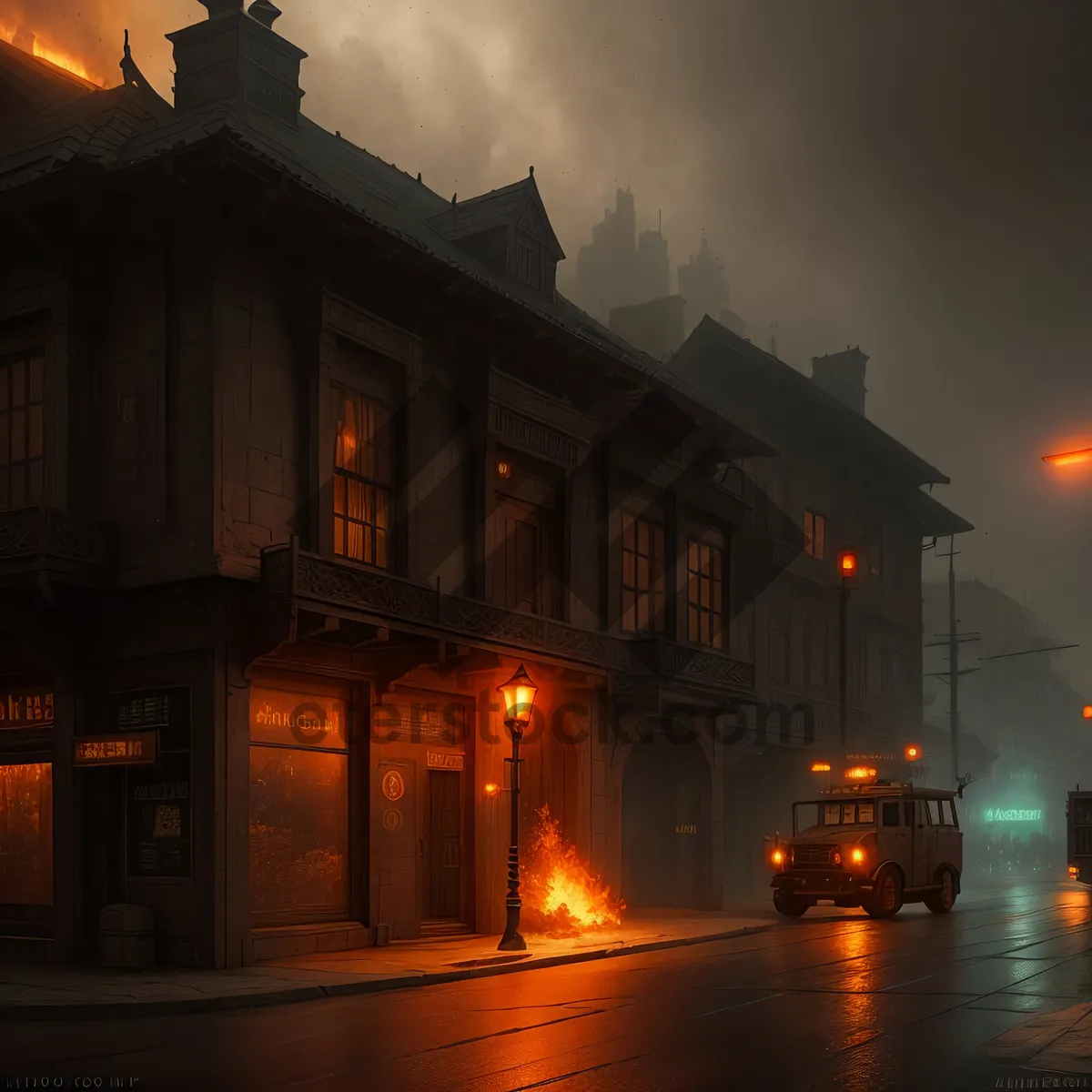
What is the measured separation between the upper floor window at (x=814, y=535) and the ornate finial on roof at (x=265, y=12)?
22.5 m

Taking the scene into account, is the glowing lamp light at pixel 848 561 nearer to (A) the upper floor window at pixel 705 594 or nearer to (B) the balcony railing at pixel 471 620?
(A) the upper floor window at pixel 705 594

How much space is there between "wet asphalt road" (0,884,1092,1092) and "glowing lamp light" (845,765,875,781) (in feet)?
39.5

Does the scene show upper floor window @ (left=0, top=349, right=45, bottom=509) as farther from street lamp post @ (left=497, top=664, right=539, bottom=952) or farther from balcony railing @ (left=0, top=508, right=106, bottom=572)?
street lamp post @ (left=497, top=664, right=539, bottom=952)

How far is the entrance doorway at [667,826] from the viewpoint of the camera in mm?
30750

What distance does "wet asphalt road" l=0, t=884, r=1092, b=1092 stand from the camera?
9.62 meters

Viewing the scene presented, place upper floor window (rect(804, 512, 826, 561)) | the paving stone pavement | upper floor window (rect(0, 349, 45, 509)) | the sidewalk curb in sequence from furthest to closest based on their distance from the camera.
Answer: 1. upper floor window (rect(804, 512, 826, 561))
2. upper floor window (rect(0, 349, 45, 509))
3. the paving stone pavement
4. the sidewalk curb

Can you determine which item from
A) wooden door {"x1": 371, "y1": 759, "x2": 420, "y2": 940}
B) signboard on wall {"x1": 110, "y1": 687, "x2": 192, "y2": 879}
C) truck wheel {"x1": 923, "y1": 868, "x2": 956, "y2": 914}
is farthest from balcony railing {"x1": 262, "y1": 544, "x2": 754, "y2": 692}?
truck wheel {"x1": 923, "y1": 868, "x2": 956, "y2": 914}

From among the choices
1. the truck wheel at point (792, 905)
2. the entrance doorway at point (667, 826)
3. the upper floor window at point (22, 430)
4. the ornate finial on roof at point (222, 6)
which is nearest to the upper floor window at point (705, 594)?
the entrance doorway at point (667, 826)

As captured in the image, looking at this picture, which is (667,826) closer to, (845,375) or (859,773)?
(859,773)

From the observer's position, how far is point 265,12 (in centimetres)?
2400

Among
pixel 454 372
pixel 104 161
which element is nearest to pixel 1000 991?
pixel 454 372

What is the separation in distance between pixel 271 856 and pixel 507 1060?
949cm

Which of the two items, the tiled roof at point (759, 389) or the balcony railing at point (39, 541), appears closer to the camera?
the balcony railing at point (39, 541)

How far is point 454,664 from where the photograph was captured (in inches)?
884
